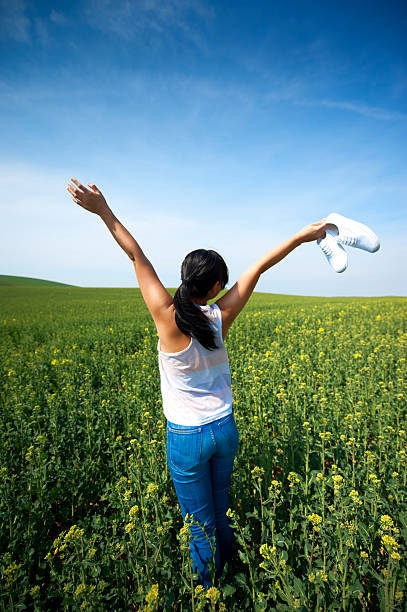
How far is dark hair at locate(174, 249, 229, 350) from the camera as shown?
1722mm

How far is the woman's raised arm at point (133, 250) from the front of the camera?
177 centimetres

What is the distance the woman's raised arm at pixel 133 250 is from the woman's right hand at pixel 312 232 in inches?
40.9

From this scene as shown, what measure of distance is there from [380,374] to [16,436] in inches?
246

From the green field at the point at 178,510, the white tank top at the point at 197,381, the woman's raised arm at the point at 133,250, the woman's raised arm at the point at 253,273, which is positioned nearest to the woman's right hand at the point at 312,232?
the woman's raised arm at the point at 253,273

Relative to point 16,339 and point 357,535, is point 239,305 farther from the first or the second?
point 16,339

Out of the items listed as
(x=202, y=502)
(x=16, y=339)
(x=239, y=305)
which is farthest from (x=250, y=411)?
(x=16, y=339)

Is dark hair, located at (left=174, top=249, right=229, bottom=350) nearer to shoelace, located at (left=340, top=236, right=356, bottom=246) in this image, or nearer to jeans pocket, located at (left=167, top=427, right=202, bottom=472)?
jeans pocket, located at (left=167, top=427, right=202, bottom=472)

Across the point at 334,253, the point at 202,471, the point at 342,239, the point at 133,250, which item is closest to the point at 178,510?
the point at 202,471

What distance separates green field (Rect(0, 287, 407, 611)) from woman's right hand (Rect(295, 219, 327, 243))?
1.66 m

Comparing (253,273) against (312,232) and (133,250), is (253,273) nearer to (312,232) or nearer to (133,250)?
(312,232)

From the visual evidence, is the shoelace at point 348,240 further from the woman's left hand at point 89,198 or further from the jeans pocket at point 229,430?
the woman's left hand at point 89,198

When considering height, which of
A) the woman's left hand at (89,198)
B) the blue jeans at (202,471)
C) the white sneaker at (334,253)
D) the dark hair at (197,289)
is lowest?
the blue jeans at (202,471)

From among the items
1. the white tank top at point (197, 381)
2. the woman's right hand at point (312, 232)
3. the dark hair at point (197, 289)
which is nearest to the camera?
the dark hair at point (197, 289)

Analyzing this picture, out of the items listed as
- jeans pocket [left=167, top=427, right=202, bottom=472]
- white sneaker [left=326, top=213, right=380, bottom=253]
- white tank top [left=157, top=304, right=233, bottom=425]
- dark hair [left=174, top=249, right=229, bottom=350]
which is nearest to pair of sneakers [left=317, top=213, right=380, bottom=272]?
white sneaker [left=326, top=213, right=380, bottom=253]
